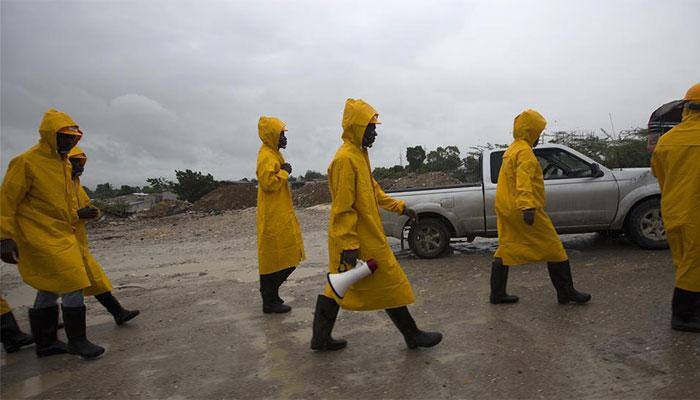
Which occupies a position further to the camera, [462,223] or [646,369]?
[462,223]

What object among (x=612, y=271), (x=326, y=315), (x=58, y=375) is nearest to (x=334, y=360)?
(x=326, y=315)

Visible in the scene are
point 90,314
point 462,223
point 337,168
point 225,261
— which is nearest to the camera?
→ point 337,168

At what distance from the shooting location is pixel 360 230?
12.0 ft

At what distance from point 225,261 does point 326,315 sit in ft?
18.5

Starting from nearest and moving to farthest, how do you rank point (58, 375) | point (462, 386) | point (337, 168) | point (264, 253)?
point (462, 386), point (337, 168), point (58, 375), point (264, 253)

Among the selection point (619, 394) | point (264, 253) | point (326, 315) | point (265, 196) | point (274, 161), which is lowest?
point (619, 394)

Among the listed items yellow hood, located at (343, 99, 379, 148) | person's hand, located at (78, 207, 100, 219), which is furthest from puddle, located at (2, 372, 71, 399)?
yellow hood, located at (343, 99, 379, 148)

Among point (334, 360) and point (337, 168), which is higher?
point (337, 168)

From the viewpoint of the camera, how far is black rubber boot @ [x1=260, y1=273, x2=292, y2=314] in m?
5.34

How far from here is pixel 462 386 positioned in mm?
3264

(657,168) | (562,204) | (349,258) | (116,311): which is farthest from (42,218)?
(562,204)

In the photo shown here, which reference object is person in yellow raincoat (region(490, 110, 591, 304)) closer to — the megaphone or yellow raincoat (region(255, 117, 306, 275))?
the megaphone

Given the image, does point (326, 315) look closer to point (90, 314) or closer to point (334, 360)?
point (334, 360)

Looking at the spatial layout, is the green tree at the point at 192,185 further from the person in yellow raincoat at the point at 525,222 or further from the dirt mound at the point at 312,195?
the person in yellow raincoat at the point at 525,222
